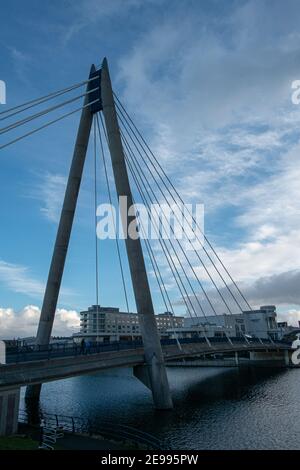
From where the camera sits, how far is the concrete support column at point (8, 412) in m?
22.8

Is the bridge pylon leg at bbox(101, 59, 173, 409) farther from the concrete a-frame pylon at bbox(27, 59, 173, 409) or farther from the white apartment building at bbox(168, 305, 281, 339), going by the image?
the white apartment building at bbox(168, 305, 281, 339)

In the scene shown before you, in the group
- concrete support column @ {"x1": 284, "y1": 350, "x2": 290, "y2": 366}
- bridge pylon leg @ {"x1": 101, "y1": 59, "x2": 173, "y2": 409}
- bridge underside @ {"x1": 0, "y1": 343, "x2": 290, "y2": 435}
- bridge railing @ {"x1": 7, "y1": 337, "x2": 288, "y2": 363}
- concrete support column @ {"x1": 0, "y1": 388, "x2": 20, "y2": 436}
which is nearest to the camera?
concrete support column @ {"x1": 0, "y1": 388, "x2": 20, "y2": 436}

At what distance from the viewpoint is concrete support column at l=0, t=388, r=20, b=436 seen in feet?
74.9

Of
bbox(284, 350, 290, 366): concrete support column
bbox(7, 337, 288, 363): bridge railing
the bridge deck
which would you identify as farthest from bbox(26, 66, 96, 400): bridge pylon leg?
bbox(284, 350, 290, 366): concrete support column

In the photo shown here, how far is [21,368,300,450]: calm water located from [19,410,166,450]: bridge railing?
145cm

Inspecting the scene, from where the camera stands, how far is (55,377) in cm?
2761

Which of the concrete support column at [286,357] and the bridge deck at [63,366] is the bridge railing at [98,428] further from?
the concrete support column at [286,357]

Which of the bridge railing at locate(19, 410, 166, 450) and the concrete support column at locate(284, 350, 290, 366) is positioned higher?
the concrete support column at locate(284, 350, 290, 366)

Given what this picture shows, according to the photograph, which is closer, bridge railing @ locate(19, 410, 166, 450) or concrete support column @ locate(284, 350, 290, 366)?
bridge railing @ locate(19, 410, 166, 450)

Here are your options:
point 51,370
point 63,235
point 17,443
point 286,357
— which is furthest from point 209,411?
point 286,357

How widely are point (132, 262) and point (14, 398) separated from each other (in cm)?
1623

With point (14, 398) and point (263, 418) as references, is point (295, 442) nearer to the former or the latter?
point (263, 418)

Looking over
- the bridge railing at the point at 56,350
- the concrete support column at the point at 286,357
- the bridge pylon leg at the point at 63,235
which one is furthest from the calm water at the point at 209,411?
the concrete support column at the point at 286,357

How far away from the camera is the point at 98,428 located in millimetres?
27812
